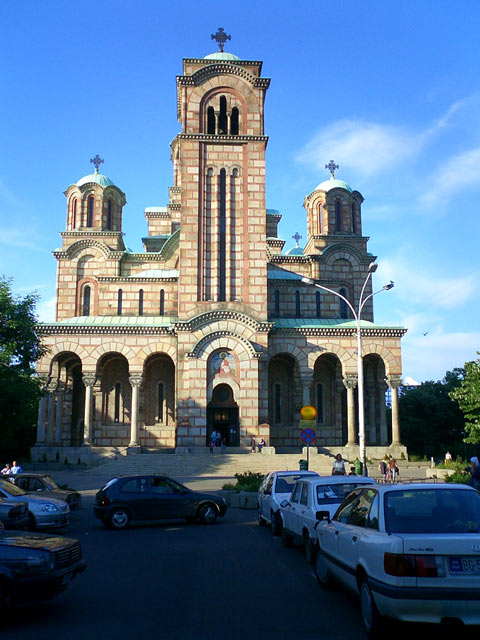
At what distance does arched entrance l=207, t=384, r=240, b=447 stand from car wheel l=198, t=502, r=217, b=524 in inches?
870

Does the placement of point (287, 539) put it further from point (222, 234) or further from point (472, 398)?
point (222, 234)

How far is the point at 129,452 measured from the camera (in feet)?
122

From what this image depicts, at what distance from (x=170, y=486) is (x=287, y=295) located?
97.4ft

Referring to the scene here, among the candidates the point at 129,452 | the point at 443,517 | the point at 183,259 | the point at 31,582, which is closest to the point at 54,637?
the point at 31,582

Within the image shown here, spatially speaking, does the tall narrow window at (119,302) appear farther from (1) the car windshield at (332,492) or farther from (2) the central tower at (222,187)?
(1) the car windshield at (332,492)

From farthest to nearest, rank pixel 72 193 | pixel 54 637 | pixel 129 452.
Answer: pixel 72 193 → pixel 129 452 → pixel 54 637

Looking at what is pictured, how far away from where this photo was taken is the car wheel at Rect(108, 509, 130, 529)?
16047 mm

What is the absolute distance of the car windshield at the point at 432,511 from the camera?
21.9 ft

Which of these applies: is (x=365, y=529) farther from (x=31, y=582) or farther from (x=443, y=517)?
(x=31, y=582)

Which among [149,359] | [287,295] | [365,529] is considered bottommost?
[365,529]

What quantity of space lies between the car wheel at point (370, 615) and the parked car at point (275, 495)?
283 inches

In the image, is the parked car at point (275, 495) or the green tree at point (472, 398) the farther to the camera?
the green tree at point (472, 398)

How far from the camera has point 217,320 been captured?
129 ft

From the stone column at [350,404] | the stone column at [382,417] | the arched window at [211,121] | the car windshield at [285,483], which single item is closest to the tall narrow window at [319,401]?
the stone column at [350,404]
